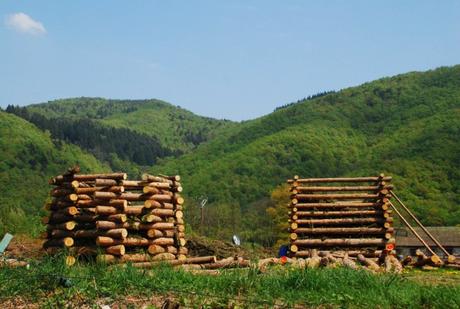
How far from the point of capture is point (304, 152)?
4134 inches

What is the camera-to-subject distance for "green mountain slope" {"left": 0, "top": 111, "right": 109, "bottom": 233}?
69.8 m

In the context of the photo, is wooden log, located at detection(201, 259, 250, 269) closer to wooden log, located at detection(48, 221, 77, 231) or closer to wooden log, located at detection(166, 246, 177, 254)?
wooden log, located at detection(166, 246, 177, 254)

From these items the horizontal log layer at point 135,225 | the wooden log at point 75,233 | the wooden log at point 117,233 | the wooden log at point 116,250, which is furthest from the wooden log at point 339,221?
the wooden log at point 75,233

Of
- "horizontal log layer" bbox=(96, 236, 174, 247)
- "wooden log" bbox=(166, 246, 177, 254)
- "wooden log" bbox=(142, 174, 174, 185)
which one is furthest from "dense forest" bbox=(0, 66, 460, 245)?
"horizontal log layer" bbox=(96, 236, 174, 247)

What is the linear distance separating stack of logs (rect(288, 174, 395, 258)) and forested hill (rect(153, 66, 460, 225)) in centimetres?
5359

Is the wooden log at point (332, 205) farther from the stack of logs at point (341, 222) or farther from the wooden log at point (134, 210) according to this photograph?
the wooden log at point (134, 210)

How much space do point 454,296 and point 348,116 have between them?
123667mm

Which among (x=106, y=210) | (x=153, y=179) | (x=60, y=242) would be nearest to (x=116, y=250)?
(x=106, y=210)

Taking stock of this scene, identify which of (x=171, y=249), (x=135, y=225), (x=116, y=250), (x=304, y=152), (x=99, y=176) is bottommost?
(x=171, y=249)

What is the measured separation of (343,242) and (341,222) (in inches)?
28.3

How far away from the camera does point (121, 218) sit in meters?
14.8

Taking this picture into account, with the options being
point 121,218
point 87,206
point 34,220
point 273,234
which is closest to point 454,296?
point 121,218

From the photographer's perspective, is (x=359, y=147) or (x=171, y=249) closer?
(x=171, y=249)

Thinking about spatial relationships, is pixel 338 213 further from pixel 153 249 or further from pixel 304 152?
pixel 304 152
